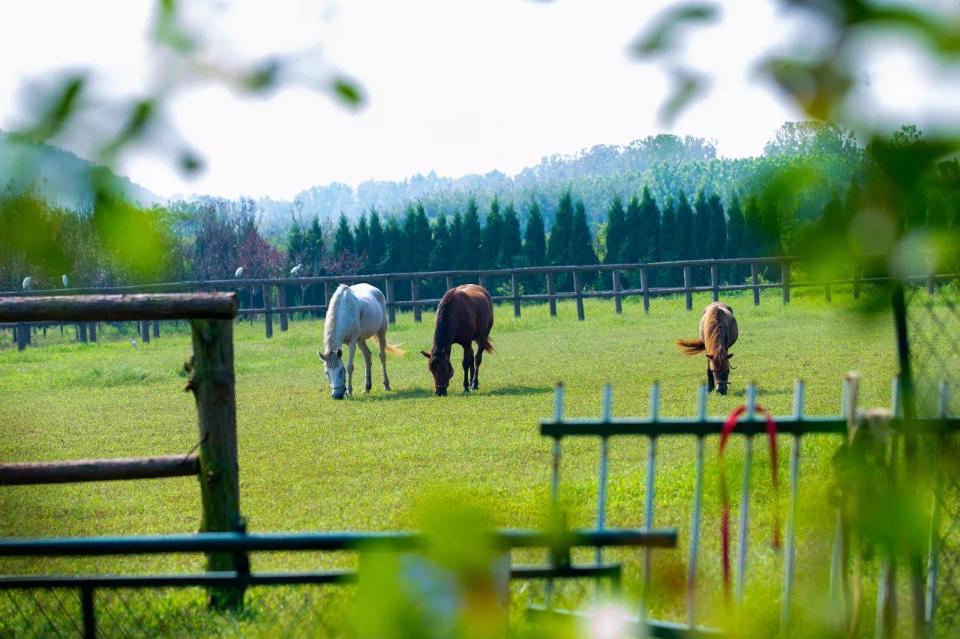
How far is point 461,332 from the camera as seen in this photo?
50.5 ft

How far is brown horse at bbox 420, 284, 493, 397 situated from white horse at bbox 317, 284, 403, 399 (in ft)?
3.77

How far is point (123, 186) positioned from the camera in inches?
54.5

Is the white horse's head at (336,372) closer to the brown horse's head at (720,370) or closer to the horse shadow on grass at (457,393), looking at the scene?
the horse shadow on grass at (457,393)

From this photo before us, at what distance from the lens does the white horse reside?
15.0m

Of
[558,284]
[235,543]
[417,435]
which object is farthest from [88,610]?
[558,284]

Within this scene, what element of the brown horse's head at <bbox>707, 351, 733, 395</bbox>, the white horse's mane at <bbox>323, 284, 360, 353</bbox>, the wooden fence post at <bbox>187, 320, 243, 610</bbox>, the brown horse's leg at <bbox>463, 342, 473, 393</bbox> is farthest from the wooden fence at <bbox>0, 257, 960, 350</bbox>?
the brown horse's leg at <bbox>463, 342, 473, 393</bbox>

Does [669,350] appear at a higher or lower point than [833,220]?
lower

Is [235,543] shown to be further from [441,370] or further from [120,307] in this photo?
[441,370]

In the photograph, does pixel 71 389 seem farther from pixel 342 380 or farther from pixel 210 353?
pixel 210 353

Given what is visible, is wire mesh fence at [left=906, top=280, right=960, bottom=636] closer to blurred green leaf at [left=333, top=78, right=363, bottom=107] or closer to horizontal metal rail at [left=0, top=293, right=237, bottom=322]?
blurred green leaf at [left=333, top=78, right=363, bottom=107]

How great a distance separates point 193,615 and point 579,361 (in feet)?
43.3

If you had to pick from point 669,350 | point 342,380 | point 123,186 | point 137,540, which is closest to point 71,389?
point 342,380

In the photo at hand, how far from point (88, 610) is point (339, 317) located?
11.7 m

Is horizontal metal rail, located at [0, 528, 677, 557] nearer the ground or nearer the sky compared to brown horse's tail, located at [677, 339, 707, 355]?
nearer the sky
